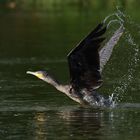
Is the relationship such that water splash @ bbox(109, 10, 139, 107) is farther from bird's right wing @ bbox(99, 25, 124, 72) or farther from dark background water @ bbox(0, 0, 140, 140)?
bird's right wing @ bbox(99, 25, 124, 72)

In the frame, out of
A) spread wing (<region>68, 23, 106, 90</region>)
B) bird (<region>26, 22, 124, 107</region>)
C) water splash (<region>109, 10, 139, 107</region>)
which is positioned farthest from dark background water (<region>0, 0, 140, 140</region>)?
spread wing (<region>68, 23, 106, 90</region>)

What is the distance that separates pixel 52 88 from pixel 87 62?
3.37 metres

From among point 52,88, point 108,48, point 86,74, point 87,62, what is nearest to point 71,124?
point 87,62

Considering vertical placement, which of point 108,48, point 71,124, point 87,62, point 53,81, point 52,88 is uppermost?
point 108,48

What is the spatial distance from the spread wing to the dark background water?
1.61ft

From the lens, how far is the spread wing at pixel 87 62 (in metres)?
15.6

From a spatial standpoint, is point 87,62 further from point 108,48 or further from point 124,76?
point 124,76

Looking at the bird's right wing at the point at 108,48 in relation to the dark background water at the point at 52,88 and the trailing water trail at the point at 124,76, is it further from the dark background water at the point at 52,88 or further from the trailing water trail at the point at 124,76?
the dark background water at the point at 52,88

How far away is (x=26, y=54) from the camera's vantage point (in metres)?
26.5

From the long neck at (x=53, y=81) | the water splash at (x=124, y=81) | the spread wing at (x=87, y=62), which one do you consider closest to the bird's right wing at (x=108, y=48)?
the water splash at (x=124, y=81)

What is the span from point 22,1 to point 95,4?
5.26m

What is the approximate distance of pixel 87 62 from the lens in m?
16.0

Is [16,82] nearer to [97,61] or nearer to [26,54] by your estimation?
[97,61]

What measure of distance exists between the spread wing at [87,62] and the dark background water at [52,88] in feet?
1.61
